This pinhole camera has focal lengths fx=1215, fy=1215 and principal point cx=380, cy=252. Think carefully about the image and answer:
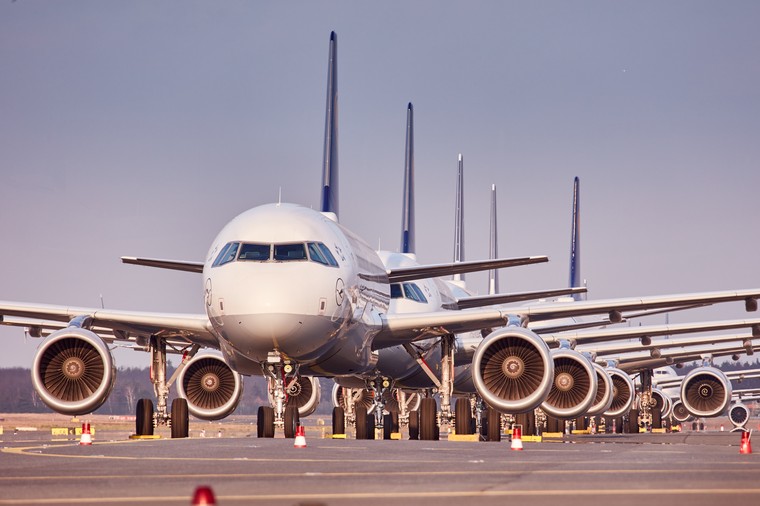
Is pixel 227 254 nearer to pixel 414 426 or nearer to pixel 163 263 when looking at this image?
pixel 163 263

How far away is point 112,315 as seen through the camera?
26062 mm

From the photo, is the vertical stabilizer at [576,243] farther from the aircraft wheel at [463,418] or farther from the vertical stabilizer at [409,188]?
the aircraft wheel at [463,418]

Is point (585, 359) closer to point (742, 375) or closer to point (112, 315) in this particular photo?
point (112, 315)

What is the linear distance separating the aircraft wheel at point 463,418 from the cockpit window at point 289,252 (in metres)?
9.14

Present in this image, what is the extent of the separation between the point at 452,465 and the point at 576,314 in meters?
15.5

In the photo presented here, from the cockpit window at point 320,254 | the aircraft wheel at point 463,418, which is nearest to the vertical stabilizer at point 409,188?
the aircraft wheel at point 463,418

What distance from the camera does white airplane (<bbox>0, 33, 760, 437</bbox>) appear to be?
75.5ft

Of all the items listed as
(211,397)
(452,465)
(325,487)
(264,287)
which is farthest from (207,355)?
(325,487)

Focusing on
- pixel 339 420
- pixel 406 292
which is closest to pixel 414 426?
pixel 339 420

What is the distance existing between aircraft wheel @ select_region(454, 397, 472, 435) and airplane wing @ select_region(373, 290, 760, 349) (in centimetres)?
332

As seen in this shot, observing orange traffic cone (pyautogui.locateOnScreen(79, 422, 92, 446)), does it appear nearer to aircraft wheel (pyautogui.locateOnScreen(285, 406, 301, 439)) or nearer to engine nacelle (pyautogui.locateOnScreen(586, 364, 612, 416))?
aircraft wheel (pyautogui.locateOnScreen(285, 406, 301, 439))

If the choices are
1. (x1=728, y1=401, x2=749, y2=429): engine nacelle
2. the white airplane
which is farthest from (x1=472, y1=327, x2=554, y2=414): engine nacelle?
(x1=728, y1=401, x2=749, y2=429): engine nacelle

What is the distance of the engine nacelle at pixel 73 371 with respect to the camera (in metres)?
24.3

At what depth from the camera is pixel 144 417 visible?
26203 millimetres
